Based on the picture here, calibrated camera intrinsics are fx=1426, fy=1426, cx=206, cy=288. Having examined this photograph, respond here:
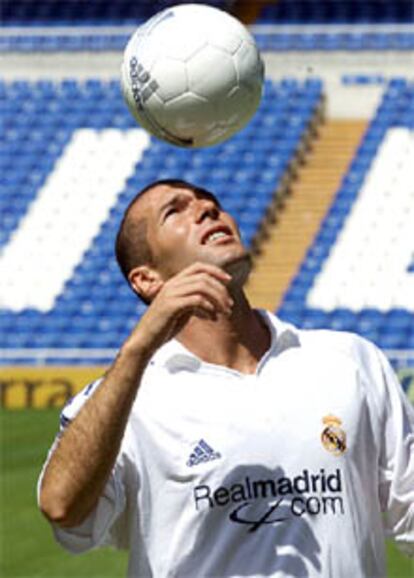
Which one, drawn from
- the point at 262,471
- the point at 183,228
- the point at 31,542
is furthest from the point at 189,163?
the point at 262,471

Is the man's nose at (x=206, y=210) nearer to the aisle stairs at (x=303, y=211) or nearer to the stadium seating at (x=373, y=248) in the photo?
the stadium seating at (x=373, y=248)

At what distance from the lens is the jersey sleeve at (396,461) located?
3814mm

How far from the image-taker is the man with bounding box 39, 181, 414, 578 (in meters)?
3.47

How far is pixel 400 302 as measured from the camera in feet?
62.6

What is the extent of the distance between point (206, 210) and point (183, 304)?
1.77ft

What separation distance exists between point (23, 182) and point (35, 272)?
2291 millimetres

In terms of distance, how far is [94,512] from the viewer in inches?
142

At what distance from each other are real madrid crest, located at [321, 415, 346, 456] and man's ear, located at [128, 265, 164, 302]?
62 centimetres

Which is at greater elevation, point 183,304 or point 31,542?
point 183,304

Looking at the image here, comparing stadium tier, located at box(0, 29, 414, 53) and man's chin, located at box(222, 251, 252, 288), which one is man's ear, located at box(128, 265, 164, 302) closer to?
man's chin, located at box(222, 251, 252, 288)

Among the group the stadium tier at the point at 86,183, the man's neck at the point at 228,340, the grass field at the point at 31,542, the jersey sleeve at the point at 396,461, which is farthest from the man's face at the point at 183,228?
the stadium tier at the point at 86,183

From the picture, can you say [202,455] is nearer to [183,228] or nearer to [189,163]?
[183,228]

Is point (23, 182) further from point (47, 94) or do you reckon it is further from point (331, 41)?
point (331, 41)

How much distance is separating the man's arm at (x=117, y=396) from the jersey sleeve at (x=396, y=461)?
2.26ft
